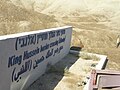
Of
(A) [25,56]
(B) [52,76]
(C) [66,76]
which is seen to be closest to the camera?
(A) [25,56]

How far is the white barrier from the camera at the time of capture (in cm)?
814

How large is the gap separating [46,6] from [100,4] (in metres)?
14.7

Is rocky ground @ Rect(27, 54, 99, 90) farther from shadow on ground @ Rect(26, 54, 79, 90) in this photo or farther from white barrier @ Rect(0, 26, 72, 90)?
white barrier @ Rect(0, 26, 72, 90)

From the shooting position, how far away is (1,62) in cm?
786

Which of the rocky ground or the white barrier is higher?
the white barrier

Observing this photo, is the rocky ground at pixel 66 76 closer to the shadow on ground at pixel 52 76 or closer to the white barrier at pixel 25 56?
the shadow on ground at pixel 52 76

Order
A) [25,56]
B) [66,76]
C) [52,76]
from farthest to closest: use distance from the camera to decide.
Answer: [66,76], [52,76], [25,56]

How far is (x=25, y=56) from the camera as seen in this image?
962 centimetres

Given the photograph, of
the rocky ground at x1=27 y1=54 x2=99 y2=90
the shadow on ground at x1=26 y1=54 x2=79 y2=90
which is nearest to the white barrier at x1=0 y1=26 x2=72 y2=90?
the shadow on ground at x1=26 y1=54 x2=79 y2=90

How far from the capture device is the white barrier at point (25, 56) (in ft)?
26.7

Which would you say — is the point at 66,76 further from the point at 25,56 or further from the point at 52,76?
the point at 25,56

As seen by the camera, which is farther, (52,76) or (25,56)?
(52,76)

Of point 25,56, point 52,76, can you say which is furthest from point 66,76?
point 25,56

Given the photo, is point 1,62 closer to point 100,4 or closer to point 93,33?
point 93,33
